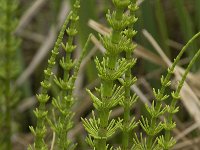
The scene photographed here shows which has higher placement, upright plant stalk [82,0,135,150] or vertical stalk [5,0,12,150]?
vertical stalk [5,0,12,150]

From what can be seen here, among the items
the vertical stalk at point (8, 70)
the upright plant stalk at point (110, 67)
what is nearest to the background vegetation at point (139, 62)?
the vertical stalk at point (8, 70)

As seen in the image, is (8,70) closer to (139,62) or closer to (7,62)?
(7,62)

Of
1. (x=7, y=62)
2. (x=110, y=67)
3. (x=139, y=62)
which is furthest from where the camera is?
(x=139, y=62)

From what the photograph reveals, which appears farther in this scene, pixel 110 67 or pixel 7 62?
pixel 7 62

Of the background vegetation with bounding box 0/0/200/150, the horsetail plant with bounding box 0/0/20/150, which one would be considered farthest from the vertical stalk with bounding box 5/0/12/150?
the background vegetation with bounding box 0/0/200/150

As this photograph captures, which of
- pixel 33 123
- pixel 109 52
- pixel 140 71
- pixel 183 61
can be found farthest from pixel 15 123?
pixel 109 52

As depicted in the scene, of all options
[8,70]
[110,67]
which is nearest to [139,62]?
[8,70]

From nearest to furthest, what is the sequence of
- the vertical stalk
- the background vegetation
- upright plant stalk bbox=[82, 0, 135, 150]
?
upright plant stalk bbox=[82, 0, 135, 150], the vertical stalk, the background vegetation

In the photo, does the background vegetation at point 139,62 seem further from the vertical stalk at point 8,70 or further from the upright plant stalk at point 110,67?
the upright plant stalk at point 110,67

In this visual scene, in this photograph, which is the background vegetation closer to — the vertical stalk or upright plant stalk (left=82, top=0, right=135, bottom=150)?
the vertical stalk

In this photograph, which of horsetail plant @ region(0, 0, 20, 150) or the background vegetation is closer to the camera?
horsetail plant @ region(0, 0, 20, 150)

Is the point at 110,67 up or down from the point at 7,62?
down
